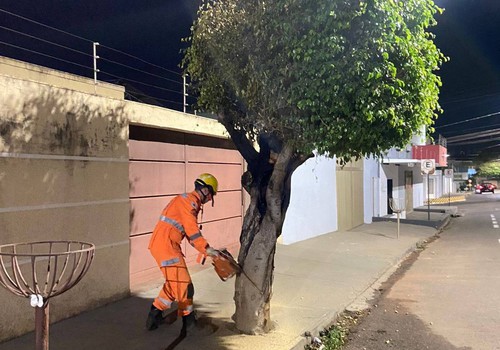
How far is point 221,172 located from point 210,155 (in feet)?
1.92

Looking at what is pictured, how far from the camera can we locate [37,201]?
513 cm

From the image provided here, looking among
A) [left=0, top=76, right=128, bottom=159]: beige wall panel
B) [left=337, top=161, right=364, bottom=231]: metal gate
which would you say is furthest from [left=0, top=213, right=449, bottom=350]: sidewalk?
[left=337, top=161, right=364, bottom=231]: metal gate

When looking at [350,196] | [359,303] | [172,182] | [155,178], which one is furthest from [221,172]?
[350,196]

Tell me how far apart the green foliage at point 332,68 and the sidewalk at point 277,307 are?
6.94 feet

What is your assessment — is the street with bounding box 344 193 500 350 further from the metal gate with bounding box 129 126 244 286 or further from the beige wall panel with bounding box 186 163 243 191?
the beige wall panel with bounding box 186 163 243 191

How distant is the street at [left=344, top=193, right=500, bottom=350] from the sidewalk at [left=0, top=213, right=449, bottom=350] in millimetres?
422

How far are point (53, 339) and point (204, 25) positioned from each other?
3.69 meters

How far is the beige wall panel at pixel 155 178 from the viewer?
704cm

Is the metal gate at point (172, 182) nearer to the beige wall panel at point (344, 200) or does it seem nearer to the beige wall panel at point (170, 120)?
the beige wall panel at point (170, 120)

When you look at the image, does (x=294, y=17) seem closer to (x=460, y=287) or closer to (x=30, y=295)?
(x=30, y=295)

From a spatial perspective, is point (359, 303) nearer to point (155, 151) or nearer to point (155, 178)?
point (155, 178)

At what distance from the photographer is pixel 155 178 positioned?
7.52 meters

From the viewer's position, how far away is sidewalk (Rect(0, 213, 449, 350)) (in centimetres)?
471

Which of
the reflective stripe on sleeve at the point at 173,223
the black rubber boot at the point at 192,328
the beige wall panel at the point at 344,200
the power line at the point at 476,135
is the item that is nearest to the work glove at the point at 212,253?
the reflective stripe on sleeve at the point at 173,223
